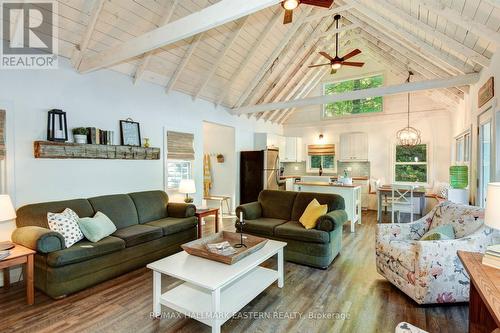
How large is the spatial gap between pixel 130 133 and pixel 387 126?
670cm

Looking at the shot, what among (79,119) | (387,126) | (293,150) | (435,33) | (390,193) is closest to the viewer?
(435,33)

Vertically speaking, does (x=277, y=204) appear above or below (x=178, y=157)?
below

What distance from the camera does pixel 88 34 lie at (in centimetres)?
329

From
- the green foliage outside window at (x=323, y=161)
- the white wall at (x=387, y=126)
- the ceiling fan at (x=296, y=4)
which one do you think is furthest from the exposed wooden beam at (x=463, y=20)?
the green foliage outside window at (x=323, y=161)

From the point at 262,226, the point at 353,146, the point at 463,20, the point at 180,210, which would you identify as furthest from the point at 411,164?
the point at 180,210

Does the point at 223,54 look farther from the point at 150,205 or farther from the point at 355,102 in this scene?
the point at 355,102

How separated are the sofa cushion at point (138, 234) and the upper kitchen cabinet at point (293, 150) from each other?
17.3 feet

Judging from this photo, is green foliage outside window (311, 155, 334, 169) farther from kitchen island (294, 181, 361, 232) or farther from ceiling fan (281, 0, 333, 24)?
ceiling fan (281, 0, 333, 24)

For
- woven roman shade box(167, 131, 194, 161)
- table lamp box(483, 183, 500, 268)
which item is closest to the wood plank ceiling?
woven roman shade box(167, 131, 194, 161)

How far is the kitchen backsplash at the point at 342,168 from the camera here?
7.77 meters

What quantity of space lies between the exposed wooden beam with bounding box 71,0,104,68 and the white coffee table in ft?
9.74

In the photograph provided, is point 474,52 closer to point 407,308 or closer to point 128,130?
point 407,308

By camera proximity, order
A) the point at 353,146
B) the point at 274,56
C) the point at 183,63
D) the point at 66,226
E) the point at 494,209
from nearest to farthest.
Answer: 1. the point at 494,209
2. the point at 66,226
3. the point at 183,63
4. the point at 274,56
5. the point at 353,146

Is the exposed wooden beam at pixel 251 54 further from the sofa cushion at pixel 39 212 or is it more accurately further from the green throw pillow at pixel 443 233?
the green throw pillow at pixel 443 233
